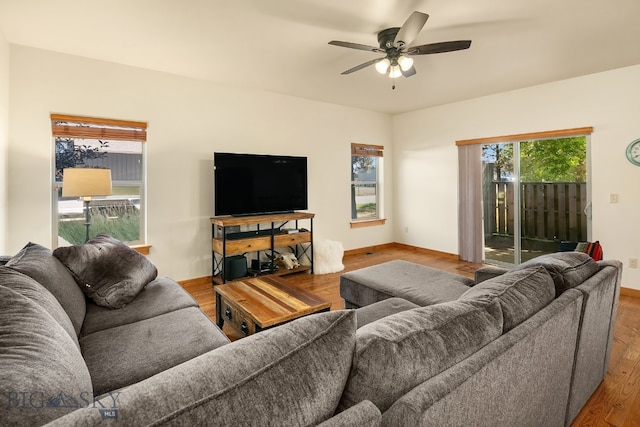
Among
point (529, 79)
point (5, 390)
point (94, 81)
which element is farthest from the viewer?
point (529, 79)

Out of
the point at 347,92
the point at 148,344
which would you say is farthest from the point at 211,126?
the point at 148,344

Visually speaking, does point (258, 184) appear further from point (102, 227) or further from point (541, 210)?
point (541, 210)

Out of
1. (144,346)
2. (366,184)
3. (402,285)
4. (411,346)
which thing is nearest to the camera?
(411,346)

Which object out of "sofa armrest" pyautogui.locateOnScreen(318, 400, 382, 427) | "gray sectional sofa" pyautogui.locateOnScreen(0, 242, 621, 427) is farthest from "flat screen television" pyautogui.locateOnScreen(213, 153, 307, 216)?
"sofa armrest" pyautogui.locateOnScreen(318, 400, 382, 427)

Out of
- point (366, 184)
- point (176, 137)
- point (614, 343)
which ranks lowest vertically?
point (614, 343)

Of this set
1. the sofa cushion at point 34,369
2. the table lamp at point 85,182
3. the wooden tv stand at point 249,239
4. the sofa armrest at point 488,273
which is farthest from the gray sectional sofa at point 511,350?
the table lamp at point 85,182

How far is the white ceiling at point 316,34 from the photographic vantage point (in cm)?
241

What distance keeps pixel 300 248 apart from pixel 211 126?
2.10 metres

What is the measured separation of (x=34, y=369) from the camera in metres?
0.70

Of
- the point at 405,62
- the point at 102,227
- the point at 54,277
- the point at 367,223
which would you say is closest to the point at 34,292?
the point at 54,277

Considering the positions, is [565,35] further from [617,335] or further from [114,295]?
[114,295]

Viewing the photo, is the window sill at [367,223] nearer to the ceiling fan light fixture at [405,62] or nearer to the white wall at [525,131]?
the white wall at [525,131]

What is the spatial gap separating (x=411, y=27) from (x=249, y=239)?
2.86m

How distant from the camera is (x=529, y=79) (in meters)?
4.11
